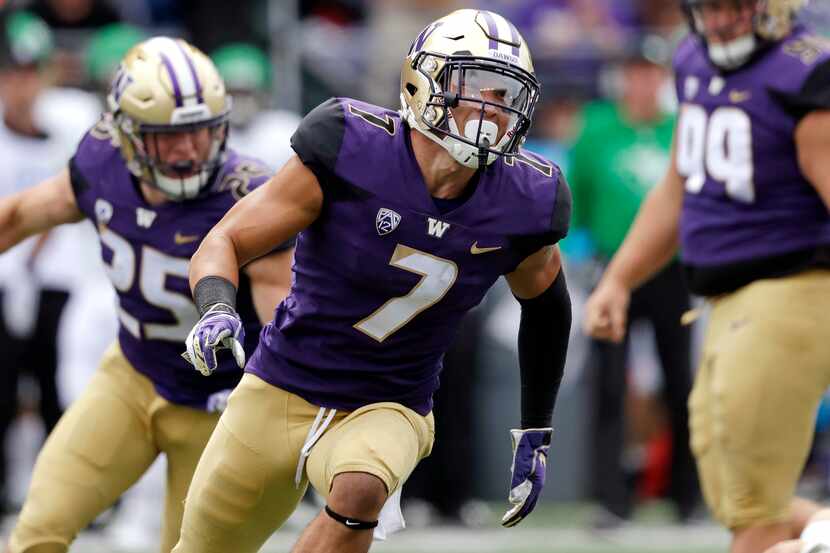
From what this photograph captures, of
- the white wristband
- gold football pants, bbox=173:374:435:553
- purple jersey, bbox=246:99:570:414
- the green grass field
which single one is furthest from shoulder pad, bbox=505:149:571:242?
the green grass field

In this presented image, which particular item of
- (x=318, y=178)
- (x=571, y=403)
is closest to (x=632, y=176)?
(x=571, y=403)

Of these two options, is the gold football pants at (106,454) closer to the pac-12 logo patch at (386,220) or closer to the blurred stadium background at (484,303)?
the pac-12 logo patch at (386,220)

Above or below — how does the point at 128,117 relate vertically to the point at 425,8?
above

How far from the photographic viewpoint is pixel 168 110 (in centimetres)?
495

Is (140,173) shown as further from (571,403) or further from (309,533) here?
(571,403)

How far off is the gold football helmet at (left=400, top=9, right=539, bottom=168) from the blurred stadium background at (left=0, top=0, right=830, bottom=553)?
334 cm

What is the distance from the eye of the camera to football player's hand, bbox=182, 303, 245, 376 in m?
3.72

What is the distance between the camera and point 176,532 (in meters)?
4.93

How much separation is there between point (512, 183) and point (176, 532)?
1593 mm

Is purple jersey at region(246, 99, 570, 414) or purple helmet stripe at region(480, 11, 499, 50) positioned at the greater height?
purple helmet stripe at region(480, 11, 499, 50)

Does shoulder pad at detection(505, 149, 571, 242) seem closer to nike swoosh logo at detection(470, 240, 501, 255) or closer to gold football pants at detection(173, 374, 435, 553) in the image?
nike swoosh logo at detection(470, 240, 501, 255)

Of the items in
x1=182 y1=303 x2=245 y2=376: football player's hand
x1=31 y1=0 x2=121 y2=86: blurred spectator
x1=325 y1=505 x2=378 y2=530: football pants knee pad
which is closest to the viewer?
x1=182 y1=303 x2=245 y2=376: football player's hand

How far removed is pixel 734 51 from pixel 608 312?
0.93 m

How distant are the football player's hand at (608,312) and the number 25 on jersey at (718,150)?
1.37 ft
